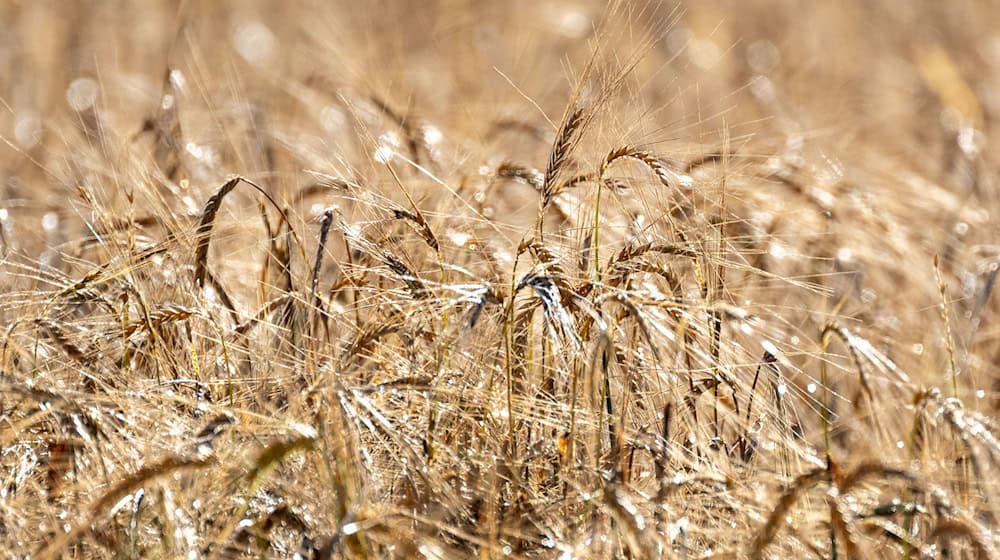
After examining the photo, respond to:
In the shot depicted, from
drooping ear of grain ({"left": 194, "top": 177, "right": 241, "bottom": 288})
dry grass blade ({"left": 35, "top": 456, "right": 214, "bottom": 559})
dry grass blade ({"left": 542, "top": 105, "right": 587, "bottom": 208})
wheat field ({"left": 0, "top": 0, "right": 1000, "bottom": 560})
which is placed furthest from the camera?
drooping ear of grain ({"left": 194, "top": 177, "right": 241, "bottom": 288})

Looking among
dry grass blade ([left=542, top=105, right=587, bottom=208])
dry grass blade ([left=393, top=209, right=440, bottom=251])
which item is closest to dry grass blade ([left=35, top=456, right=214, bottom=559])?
dry grass blade ([left=393, top=209, right=440, bottom=251])

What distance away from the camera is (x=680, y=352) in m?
2.08

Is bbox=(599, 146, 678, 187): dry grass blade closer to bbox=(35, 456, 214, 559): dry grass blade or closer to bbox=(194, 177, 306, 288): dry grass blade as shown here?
bbox=(194, 177, 306, 288): dry grass blade

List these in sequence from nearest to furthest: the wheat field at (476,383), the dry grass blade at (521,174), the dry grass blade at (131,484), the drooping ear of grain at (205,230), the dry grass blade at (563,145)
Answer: the dry grass blade at (131,484), the wheat field at (476,383), the dry grass blade at (563,145), the drooping ear of grain at (205,230), the dry grass blade at (521,174)

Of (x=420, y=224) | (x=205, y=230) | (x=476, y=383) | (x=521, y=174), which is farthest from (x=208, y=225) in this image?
(x=521, y=174)

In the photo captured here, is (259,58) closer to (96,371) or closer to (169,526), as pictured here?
(96,371)

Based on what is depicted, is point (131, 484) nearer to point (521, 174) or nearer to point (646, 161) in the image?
point (646, 161)

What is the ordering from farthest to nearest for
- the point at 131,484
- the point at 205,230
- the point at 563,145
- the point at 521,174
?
the point at 521,174 → the point at 205,230 → the point at 563,145 → the point at 131,484

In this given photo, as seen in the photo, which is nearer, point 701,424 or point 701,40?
point 701,424

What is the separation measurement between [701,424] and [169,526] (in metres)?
→ 0.89

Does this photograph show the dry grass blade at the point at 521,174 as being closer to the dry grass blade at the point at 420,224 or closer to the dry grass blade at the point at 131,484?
the dry grass blade at the point at 420,224

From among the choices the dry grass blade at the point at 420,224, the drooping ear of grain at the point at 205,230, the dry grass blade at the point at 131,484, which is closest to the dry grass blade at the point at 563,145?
the dry grass blade at the point at 420,224

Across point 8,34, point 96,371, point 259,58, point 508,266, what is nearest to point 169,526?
point 96,371

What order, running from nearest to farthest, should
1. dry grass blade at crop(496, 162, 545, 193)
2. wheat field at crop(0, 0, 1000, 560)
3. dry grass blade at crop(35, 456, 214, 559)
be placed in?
1. dry grass blade at crop(35, 456, 214, 559)
2. wheat field at crop(0, 0, 1000, 560)
3. dry grass blade at crop(496, 162, 545, 193)
